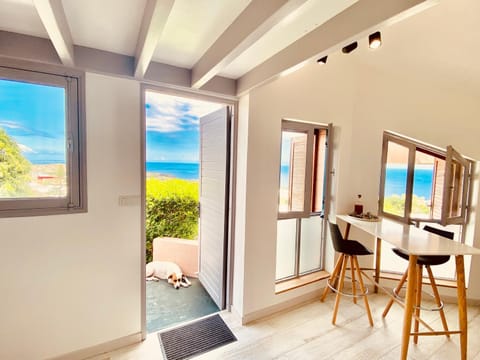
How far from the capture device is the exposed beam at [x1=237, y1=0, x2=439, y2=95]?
1.00 meters

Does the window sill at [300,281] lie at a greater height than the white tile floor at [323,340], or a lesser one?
greater

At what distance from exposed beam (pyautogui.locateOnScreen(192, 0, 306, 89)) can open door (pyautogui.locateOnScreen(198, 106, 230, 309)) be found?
2.51 feet

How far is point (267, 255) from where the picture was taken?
234 centimetres

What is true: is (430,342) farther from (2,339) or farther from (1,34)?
(1,34)

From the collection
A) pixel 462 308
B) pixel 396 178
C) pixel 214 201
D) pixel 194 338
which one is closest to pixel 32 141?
pixel 214 201

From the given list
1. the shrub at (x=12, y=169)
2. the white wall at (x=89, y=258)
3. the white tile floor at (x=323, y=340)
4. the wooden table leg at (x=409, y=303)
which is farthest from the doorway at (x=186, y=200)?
the wooden table leg at (x=409, y=303)

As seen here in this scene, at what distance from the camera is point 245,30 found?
119 centimetres

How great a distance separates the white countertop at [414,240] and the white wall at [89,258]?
212cm

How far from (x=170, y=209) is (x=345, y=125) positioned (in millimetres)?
2936

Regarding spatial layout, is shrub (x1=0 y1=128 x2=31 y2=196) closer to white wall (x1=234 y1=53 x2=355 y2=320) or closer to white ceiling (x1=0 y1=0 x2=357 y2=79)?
white ceiling (x1=0 y1=0 x2=357 y2=79)

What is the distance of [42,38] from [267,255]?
2.43 metres

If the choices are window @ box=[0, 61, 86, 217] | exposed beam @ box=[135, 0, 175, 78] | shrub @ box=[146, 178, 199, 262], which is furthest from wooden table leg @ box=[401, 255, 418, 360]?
shrub @ box=[146, 178, 199, 262]

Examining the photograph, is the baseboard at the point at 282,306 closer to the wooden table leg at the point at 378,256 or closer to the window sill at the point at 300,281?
the window sill at the point at 300,281

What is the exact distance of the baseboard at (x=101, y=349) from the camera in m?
1.76
